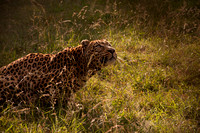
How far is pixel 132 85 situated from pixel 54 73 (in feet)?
5.49

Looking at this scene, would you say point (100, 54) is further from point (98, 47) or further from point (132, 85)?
point (132, 85)

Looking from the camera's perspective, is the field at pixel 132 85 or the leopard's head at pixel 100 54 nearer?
the field at pixel 132 85

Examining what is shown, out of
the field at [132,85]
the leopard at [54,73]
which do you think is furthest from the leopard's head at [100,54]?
the field at [132,85]

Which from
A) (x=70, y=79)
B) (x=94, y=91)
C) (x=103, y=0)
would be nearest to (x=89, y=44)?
(x=70, y=79)

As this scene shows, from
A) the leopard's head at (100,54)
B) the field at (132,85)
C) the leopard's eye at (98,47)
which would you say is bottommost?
the field at (132,85)

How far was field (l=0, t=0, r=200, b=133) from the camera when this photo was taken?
9.37 ft

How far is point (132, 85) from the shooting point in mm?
4047

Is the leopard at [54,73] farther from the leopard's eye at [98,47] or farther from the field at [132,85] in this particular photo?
the field at [132,85]

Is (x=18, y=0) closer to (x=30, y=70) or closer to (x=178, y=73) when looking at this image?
(x=30, y=70)

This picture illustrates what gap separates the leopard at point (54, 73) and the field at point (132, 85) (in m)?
0.24

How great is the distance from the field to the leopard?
0.24m

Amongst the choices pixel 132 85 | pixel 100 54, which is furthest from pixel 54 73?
pixel 132 85

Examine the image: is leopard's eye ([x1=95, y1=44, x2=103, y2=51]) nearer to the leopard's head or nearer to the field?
the leopard's head

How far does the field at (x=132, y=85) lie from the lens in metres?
2.86
